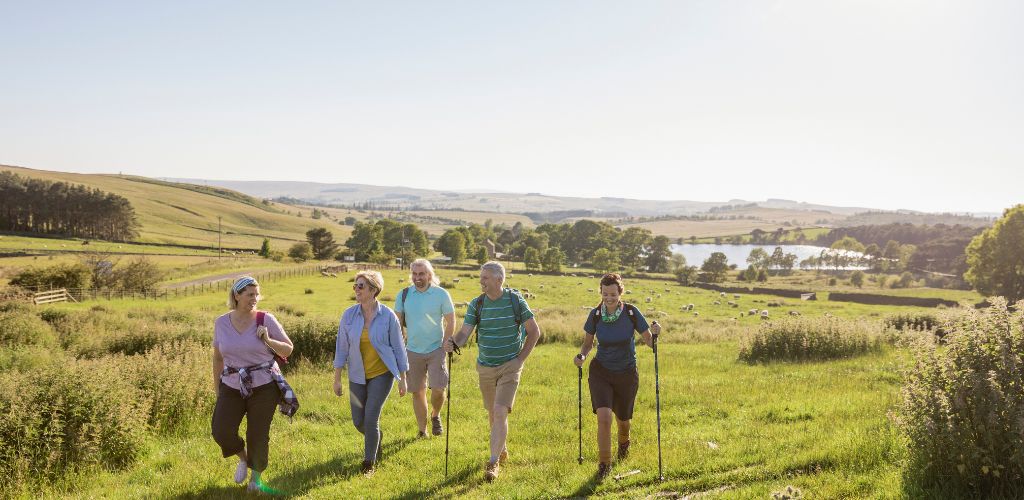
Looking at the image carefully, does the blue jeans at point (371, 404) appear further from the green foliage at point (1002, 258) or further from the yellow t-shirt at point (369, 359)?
the green foliage at point (1002, 258)

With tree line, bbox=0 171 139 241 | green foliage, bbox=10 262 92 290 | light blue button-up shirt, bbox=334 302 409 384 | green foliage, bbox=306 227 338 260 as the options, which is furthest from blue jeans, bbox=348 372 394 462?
tree line, bbox=0 171 139 241

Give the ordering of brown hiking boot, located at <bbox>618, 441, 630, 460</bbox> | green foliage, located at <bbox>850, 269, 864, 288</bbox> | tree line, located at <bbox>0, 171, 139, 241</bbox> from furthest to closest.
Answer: green foliage, located at <bbox>850, 269, 864, 288</bbox> < tree line, located at <bbox>0, 171, 139, 241</bbox> < brown hiking boot, located at <bbox>618, 441, 630, 460</bbox>

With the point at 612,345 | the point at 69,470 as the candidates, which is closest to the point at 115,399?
the point at 69,470

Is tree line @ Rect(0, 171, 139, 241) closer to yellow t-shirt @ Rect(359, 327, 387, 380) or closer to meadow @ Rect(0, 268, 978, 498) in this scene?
meadow @ Rect(0, 268, 978, 498)

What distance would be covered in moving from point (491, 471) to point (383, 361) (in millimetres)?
1859

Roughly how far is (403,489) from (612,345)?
117 inches

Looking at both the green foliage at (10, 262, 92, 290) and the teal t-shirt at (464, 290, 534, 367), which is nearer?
the teal t-shirt at (464, 290, 534, 367)

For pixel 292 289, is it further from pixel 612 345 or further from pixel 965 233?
pixel 965 233

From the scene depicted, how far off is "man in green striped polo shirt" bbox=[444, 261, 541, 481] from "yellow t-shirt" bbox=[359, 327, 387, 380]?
0.85 meters

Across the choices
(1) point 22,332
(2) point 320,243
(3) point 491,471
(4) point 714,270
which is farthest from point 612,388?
(2) point 320,243

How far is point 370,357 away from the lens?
7105 mm

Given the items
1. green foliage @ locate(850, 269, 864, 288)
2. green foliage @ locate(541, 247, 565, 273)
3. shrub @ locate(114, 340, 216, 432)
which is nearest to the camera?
shrub @ locate(114, 340, 216, 432)

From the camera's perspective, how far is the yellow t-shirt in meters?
7.09

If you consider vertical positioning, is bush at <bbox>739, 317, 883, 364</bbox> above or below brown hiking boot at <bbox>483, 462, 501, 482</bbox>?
below
